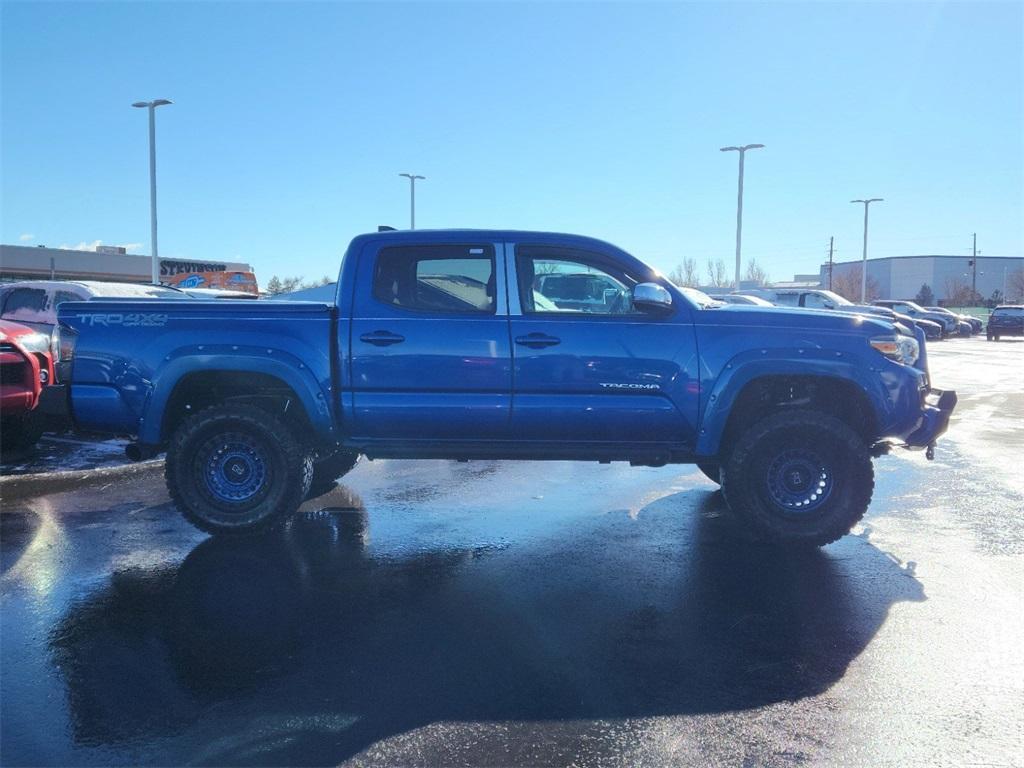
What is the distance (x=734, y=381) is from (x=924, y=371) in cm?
150

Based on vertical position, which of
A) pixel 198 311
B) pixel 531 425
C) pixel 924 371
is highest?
pixel 198 311

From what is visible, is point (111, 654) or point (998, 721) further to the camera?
point (111, 654)

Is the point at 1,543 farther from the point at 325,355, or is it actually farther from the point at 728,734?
the point at 728,734

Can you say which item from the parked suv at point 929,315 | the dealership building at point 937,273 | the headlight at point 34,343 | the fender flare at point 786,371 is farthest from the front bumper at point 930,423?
the dealership building at point 937,273

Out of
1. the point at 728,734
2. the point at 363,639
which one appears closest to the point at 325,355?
the point at 363,639

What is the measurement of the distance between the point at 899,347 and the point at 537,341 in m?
2.48

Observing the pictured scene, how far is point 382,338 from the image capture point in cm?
554

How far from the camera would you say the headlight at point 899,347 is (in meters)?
5.54

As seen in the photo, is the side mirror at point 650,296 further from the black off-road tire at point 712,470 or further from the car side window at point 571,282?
the black off-road tire at point 712,470

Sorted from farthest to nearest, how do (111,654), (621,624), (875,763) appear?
(621,624), (111,654), (875,763)

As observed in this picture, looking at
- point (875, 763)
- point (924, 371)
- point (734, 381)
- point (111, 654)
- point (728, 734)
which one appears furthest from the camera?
point (924, 371)

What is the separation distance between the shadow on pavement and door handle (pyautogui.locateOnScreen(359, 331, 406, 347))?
1423mm

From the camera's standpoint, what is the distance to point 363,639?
412cm

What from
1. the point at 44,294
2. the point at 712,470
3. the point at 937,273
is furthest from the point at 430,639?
the point at 937,273
